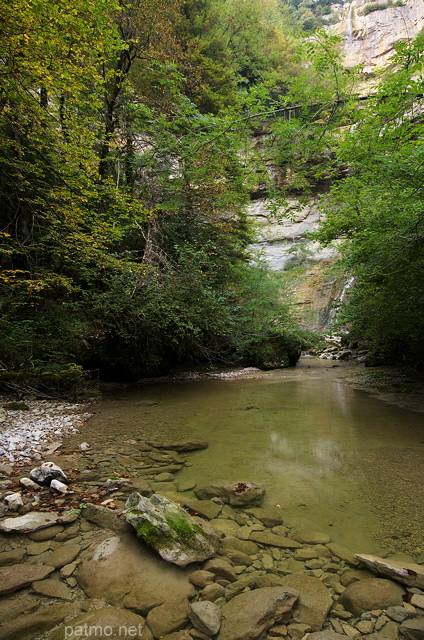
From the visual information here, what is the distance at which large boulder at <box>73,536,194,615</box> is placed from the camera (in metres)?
1.90

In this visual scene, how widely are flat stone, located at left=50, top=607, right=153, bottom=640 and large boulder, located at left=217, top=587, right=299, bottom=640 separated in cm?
45

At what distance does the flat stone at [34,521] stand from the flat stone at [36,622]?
32.9 inches

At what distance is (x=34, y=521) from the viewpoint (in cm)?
253

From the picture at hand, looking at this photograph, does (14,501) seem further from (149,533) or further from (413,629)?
(413,629)

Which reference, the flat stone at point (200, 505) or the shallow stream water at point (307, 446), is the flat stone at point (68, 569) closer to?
the flat stone at point (200, 505)

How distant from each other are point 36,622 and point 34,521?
0.98 metres

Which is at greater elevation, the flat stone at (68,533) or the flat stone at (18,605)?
the flat stone at (18,605)

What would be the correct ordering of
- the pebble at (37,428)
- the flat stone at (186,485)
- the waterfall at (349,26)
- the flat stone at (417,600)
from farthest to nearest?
the waterfall at (349,26) → the pebble at (37,428) → the flat stone at (186,485) → the flat stone at (417,600)

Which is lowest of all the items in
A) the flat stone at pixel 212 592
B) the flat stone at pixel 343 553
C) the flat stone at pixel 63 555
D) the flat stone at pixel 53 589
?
the flat stone at pixel 343 553

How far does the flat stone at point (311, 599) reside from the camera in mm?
1789

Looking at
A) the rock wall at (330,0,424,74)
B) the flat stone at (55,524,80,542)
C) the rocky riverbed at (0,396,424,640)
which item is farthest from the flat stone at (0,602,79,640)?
the rock wall at (330,0,424,74)

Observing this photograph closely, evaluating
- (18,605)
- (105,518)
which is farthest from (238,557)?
(18,605)

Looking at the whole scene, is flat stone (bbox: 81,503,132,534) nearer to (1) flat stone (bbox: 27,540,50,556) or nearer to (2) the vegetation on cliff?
(1) flat stone (bbox: 27,540,50,556)

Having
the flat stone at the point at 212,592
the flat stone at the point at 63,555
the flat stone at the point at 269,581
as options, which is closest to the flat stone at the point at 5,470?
the flat stone at the point at 63,555
